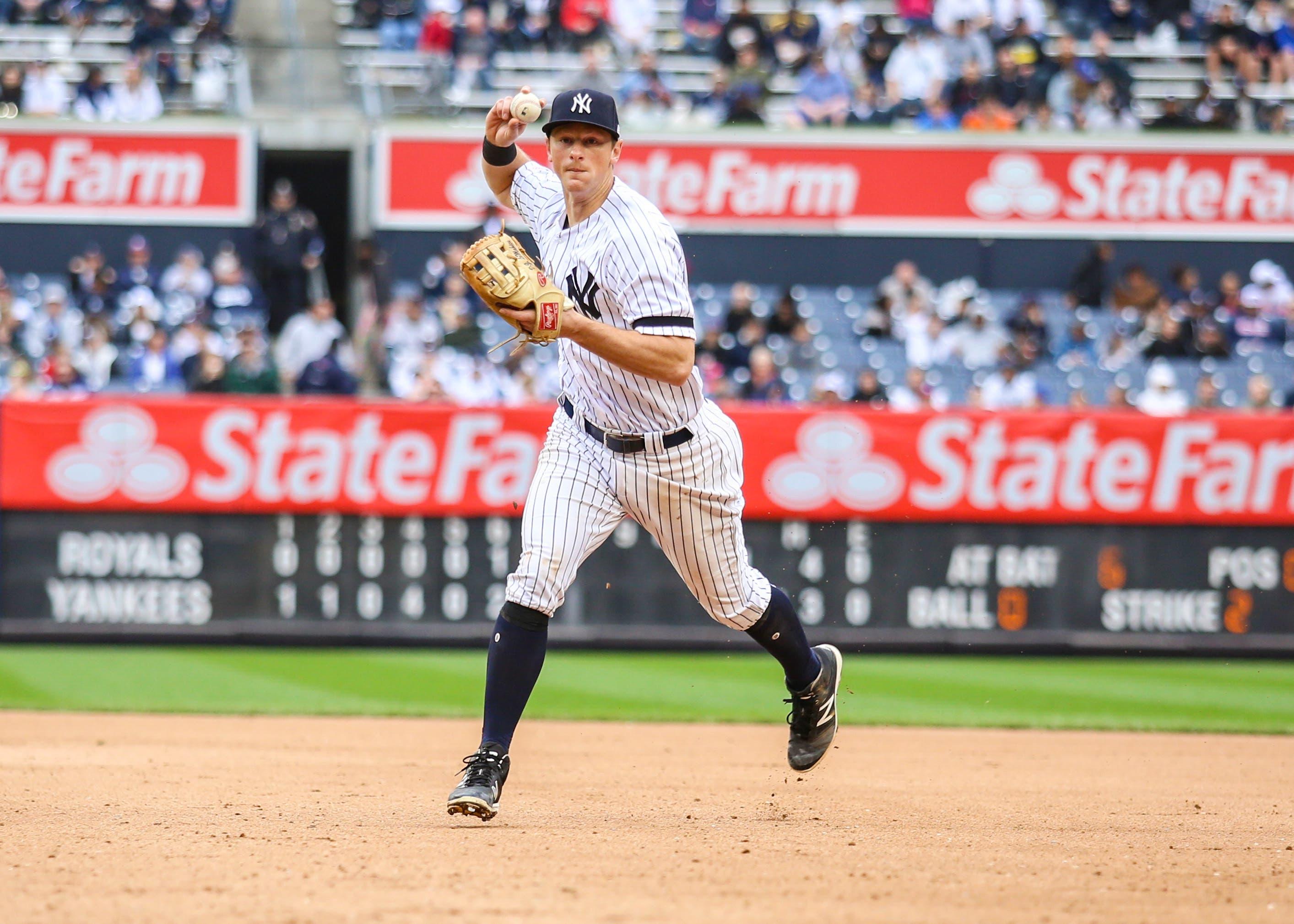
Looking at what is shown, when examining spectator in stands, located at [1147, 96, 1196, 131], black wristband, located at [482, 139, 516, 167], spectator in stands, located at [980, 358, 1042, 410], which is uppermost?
black wristband, located at [482, 139, 516, 167]

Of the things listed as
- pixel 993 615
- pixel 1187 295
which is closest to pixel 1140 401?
pixel 1187 295

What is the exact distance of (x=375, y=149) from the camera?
1809 centimetres

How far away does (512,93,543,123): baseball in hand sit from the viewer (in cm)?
544

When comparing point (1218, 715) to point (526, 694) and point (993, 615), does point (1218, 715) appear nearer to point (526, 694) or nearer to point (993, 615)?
point (993, 615)

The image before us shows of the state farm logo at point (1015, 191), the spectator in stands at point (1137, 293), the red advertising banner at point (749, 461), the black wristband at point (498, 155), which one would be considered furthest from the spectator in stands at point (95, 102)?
the black wristband at point (498, 155)

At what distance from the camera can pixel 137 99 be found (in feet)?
59.7

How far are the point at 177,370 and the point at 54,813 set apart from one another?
10475 mm

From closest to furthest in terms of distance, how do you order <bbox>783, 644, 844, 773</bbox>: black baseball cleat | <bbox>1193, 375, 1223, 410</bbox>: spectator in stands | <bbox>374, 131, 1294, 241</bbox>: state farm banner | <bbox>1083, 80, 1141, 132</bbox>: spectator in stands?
<bbox>783, 644, 844, 773</bbox>: black baseball cleat
<bbox>1193, 375, 1223, 410</bbox>: spectator in stands
<bbox>374, 131, 1294, 241</bbox>: state farm banner
<bbox>1083, 80, 1141, 132</bbox>: spectator in stands

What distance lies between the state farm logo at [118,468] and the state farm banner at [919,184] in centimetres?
659

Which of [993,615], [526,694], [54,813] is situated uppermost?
[526,694]

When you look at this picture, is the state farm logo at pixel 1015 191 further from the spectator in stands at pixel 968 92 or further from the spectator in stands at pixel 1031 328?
the spectator in stands at pixel 1031 328

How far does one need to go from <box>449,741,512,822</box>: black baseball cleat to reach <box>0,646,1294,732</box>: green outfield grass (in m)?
4.16

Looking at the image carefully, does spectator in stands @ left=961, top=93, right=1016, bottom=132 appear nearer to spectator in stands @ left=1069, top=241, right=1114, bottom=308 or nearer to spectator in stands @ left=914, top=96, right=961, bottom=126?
spectator in stands @ left=914, top=96, right=961, bottom=126

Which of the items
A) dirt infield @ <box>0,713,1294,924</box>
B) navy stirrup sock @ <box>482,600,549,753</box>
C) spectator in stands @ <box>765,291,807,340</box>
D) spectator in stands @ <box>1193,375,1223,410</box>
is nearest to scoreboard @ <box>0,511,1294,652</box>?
spectator in stands @ <box>1193,375,1223,410</box>
